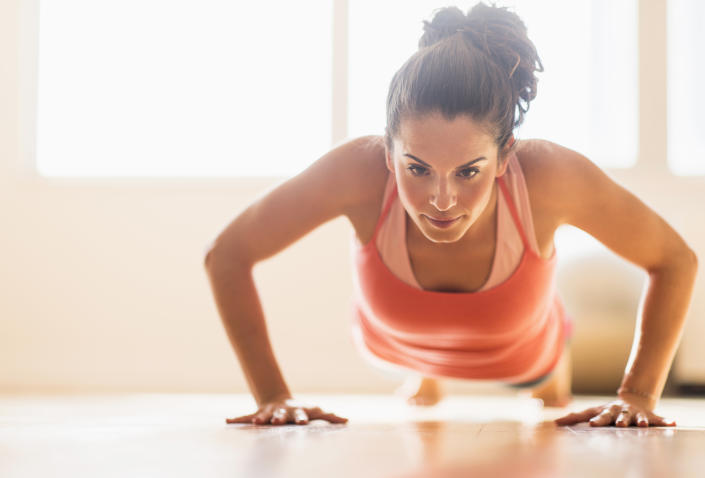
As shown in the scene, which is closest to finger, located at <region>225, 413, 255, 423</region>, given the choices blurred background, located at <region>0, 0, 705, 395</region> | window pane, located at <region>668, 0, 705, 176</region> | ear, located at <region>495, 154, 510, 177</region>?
ear, located at <region>495, 154, 510, 177</region>

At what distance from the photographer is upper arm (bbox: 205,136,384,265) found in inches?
54.1

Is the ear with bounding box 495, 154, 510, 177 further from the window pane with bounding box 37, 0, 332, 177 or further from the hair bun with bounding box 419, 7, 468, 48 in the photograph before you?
the window pane with bounding box 37, 0, 332, 177

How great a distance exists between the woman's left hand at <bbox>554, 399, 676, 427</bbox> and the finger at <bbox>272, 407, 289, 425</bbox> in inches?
18.1

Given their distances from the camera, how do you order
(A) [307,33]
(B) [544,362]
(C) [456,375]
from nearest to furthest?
(C) [456,375], (B) [544,362], (A) [307,33]

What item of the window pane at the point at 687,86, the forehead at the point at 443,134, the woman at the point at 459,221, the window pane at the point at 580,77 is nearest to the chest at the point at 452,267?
the woman at the point at 459,221

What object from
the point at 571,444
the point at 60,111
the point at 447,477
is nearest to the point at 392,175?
the point at 571,444

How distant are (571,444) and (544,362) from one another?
0.86 meters

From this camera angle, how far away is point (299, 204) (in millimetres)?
1375

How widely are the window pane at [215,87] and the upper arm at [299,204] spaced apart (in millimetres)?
1825

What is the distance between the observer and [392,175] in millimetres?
1390

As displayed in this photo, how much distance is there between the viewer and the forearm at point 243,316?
1.39 meters

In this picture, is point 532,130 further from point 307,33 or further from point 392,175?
point 392,175

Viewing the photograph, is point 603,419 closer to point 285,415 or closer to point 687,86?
point 285,415

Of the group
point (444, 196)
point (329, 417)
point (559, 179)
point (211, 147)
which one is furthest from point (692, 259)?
point (211, 147)
